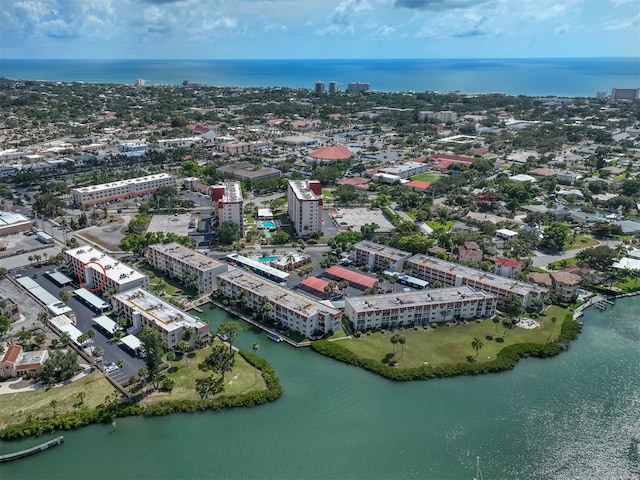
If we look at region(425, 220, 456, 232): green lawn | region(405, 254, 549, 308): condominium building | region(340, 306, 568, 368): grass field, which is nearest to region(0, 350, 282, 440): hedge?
region(340, 306, 568, 368): grass field

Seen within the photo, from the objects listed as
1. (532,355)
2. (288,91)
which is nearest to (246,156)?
(532,355)

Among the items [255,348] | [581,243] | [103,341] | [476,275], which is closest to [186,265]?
[103,341]

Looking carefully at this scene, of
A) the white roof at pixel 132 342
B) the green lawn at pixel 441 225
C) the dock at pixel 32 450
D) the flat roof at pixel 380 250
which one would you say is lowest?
the dock at pixel 32 450

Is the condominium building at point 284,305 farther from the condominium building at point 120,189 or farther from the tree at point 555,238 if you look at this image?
the condominium building at point 120,189

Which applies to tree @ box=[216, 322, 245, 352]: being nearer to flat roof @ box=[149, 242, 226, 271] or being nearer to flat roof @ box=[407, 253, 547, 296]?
flat roof @ box=[149, 242, 226, 271]

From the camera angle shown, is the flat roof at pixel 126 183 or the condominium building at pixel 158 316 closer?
the condominium building at pixel 158 316

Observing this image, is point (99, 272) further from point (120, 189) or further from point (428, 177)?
point (428, 177)

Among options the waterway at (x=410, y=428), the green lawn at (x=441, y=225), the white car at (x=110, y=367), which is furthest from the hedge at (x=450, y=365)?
the green lawn at (x=441, y=225)

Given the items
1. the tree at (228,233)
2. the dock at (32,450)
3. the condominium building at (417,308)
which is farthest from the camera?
the tree at (228,233)
